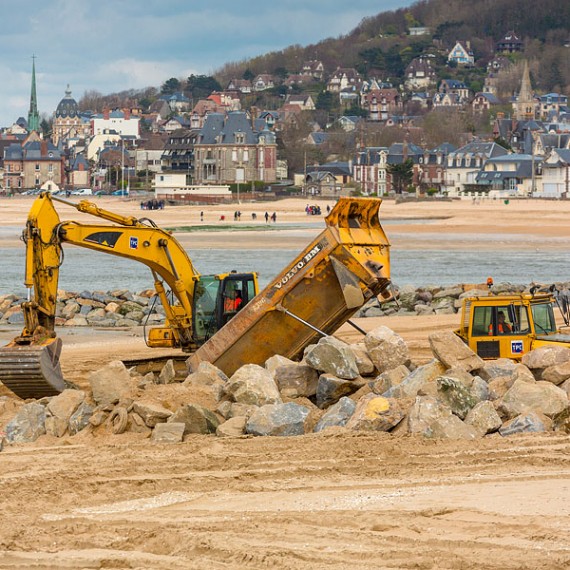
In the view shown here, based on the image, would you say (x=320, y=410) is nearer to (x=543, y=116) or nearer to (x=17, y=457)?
(x=17, y=457)

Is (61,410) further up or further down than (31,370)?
further down

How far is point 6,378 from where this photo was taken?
15352 mm

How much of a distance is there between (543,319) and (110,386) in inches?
233

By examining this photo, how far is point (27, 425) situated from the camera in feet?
43.9

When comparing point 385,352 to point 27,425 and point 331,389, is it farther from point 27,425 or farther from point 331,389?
point 27,425

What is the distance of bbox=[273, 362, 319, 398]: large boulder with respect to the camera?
14023mm

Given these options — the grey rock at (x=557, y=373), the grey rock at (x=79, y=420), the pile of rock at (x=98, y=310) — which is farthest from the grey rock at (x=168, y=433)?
the pile of rock at (x=98, y=310)

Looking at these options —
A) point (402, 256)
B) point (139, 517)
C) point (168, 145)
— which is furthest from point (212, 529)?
point (168, 145)

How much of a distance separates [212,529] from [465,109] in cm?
19201

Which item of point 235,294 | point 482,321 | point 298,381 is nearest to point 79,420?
point 298,381

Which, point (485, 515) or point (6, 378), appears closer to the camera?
point (485, 515)

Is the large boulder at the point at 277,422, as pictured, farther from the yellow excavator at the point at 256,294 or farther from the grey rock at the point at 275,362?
the yellow excavator at the point at 256,294

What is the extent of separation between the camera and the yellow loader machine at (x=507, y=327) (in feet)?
53.8

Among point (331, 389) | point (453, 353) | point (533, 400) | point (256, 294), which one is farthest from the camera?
point (256, 294)
